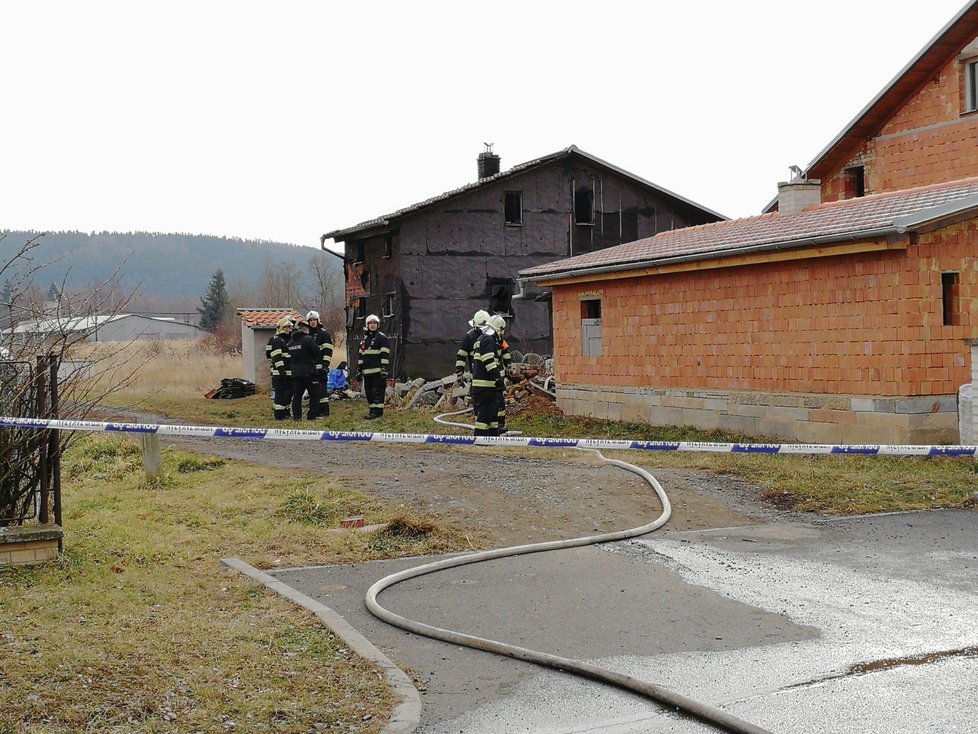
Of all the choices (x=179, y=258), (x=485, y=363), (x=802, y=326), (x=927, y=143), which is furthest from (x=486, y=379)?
(x=179, y=258)

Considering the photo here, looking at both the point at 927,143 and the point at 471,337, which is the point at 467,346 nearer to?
the point at 471,337

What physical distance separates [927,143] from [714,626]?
19.3 metres

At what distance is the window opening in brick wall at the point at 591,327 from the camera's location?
69.6 feet

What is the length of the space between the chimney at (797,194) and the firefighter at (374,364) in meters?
7.76

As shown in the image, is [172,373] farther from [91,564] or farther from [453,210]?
[91,564]

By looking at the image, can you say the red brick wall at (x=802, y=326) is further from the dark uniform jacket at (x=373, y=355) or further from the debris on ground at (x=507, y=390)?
the dark uniform jacket at (x=373, y=355)

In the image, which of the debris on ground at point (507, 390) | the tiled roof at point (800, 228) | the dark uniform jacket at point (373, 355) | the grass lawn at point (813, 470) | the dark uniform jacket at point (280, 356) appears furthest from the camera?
the debris on ground at point (507, 390)

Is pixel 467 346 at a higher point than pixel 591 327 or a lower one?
lower

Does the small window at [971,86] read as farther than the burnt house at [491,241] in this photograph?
No

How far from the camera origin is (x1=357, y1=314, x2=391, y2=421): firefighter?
2170 cm

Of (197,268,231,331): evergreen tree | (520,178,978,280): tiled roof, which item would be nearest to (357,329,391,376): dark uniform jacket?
(520,178,978,280): tiled roof

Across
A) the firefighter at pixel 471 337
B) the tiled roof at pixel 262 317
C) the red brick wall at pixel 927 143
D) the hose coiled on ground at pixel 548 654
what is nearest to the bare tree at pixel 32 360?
the hose coiled on ground at pixel 548 654

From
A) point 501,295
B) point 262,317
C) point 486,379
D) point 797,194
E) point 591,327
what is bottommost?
point 486,379

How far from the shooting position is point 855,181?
25.4 m
